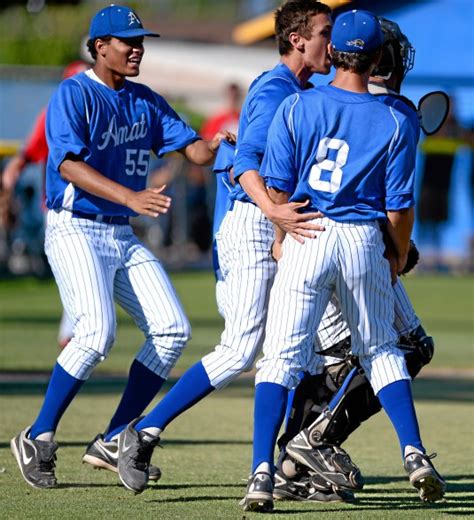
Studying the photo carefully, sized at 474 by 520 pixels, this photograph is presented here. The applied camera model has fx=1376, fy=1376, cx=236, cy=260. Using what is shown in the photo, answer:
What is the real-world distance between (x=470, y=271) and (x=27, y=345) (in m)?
13.7

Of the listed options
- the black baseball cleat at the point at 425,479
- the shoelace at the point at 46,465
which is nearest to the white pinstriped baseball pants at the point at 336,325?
the black baseball cleat at the point at 425,479

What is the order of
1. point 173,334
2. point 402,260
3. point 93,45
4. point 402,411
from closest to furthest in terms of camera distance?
point 402,411
point 402,260
point 173,334
point 93,45

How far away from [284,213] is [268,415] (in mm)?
871

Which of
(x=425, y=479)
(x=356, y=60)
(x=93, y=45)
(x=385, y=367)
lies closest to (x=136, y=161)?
(x=93, y=45)

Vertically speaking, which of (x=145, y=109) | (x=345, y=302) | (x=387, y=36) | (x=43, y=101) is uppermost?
(x=387, y=36)

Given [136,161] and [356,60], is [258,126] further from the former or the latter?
[136,161]

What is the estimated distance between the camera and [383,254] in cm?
596

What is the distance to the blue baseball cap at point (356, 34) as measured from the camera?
5805mm

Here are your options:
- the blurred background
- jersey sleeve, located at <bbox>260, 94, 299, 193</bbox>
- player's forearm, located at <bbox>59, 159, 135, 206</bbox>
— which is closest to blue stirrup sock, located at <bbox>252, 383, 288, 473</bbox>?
jersey sleeve, located at <bbox>260, 94, 299, 193</bbox>

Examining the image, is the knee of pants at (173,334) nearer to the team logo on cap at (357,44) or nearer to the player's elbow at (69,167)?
the player's elbow at (69,167)

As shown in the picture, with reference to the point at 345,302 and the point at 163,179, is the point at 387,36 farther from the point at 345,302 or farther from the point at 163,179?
the point at 163,179

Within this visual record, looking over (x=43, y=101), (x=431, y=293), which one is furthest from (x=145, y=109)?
(x=43, y=101)

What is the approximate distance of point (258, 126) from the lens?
6242 mm

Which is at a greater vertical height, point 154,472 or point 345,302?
point 345,302
